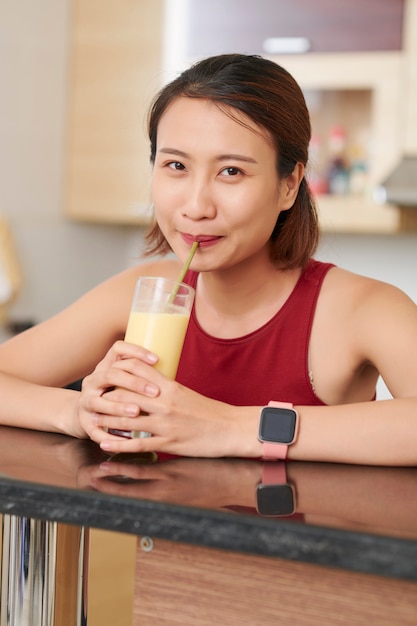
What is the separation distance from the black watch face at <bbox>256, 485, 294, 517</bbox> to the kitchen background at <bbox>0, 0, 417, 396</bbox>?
2.28 metres

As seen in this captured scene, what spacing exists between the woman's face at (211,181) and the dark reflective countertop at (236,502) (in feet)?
1.26

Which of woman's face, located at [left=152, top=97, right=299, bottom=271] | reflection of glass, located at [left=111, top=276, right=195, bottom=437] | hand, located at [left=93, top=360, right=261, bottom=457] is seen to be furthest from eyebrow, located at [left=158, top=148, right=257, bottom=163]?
hand, located at [left=93, top=360, right=261, bottom=457]

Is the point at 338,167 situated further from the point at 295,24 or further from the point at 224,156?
the point at 224,156

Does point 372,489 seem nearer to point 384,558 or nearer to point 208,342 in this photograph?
point 384,558

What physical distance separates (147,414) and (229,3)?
247 centimetres

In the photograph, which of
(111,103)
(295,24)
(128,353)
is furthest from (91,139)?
(128,353)

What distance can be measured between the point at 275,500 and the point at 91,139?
2.80 m

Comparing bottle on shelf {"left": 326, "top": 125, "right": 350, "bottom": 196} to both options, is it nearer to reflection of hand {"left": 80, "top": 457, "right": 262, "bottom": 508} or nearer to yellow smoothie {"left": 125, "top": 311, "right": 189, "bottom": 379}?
yellow smoothie {"left": 125, "top": 311, "right": 189, "bottom": 379}

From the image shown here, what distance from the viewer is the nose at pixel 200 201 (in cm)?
131

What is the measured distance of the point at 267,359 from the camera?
1518 millimetres

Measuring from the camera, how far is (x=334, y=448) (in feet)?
3.67

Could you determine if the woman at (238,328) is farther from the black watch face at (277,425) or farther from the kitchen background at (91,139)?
the kitchen background at (91,139)

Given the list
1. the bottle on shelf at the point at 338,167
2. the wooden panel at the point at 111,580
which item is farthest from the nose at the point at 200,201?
the bottle on shelf at the point at 338,167

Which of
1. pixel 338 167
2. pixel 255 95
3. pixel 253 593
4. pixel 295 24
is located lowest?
pixel 253 593
